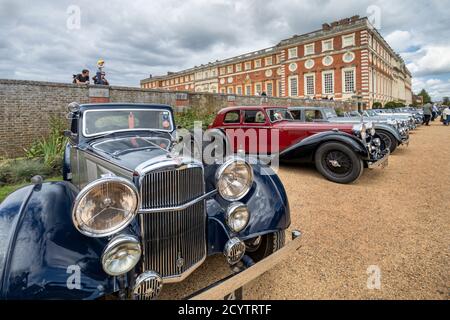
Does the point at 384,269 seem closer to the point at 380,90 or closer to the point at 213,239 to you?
the point at 213,239

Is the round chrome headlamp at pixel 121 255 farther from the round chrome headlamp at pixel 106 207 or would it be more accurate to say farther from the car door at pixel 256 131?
the car door at pixel 256 131

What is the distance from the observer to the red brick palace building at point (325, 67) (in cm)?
3659

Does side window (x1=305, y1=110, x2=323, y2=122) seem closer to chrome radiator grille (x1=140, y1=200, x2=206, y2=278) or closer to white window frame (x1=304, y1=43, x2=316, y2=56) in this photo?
chrome radiator grille (x1=140, y1=200, x2=206, y2=278)

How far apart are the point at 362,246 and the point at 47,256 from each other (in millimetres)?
3203

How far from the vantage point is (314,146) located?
20.1ft

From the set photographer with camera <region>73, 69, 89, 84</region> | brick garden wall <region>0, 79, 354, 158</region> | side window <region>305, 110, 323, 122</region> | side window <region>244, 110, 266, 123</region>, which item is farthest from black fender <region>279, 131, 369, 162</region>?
photographer with camera <region>73, 69, 89, 84</region>

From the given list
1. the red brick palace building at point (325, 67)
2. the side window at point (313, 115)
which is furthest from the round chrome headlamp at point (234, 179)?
the red brick palace building at point (325, 67)

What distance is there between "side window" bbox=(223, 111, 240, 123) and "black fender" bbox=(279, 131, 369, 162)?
1.69m

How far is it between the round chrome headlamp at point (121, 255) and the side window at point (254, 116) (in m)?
5.78

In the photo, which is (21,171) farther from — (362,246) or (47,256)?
(362,246)

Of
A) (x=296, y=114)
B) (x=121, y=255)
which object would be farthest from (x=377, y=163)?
(x=121, y=255)

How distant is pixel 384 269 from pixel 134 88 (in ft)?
34.6

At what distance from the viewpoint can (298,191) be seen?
5289 millimetres
